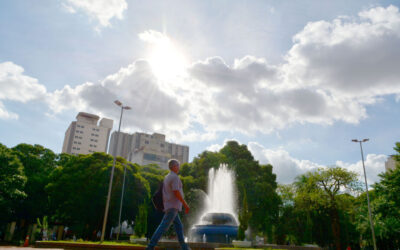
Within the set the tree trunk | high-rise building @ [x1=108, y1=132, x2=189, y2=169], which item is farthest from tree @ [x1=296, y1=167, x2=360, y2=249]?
high-rise building @ [x1=108, y1=132, x2=189, y2=169]

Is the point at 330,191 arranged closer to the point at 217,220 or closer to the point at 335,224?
the point at 335,224

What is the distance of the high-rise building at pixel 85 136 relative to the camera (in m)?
118

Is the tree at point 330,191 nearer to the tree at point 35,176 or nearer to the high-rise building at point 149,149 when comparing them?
the tree at point 35,176

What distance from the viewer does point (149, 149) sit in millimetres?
110562

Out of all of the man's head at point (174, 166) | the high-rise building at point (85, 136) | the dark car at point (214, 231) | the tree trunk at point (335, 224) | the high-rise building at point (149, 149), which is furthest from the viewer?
the high-rise building at point (85, 136)

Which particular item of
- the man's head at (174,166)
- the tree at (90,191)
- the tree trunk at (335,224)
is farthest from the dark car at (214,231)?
the tree trunk at (335,224)

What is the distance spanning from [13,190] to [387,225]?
3526cm

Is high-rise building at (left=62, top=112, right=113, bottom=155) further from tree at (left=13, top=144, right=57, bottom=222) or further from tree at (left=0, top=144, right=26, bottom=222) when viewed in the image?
tree at (left=0, top=144, right=26, bottom=222)

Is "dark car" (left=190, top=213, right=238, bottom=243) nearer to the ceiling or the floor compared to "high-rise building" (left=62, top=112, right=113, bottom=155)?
nearer to the floor

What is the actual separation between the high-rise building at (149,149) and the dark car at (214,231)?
3104 inches

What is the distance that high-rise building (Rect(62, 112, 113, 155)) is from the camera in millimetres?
117562

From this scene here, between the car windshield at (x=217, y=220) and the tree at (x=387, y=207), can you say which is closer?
the car windshield at (x=217, y=220)

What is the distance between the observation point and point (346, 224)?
1736 inches

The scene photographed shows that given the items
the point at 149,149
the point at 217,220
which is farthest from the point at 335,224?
the point at 149,149
